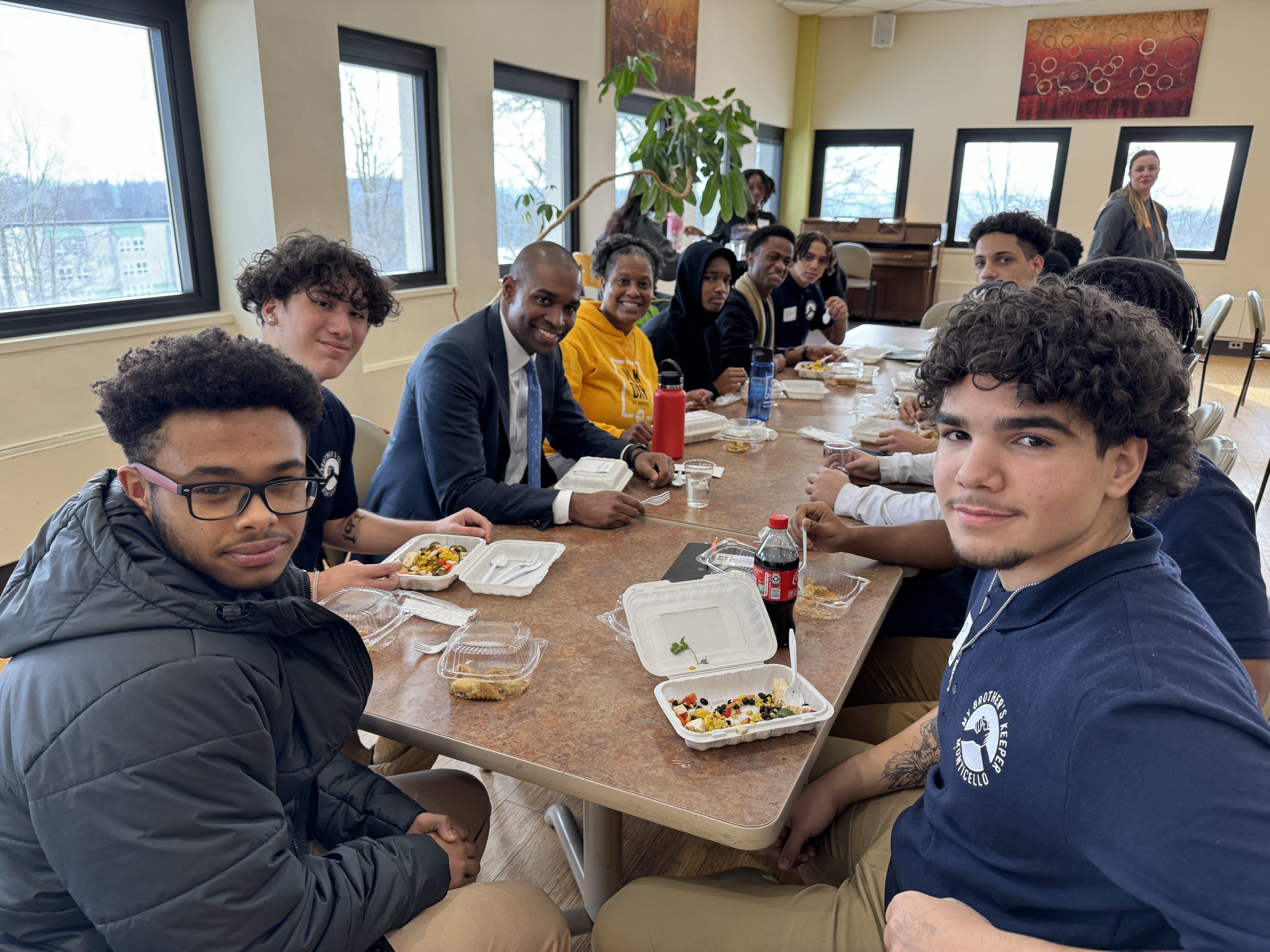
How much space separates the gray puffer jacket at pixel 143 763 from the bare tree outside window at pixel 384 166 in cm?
372

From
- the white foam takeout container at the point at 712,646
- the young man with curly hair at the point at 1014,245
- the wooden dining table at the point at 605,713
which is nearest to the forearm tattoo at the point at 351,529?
the wooden dining table at the point at 605,713

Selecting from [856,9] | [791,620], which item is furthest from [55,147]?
[856,9]

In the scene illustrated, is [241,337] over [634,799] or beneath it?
over

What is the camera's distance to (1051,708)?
0.85 m

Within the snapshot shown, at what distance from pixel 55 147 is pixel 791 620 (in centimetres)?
351

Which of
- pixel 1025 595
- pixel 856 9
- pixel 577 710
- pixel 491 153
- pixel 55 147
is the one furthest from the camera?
pixel 856 9

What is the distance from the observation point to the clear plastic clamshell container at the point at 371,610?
1457 mm

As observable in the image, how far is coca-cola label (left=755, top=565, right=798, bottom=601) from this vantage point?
140cm

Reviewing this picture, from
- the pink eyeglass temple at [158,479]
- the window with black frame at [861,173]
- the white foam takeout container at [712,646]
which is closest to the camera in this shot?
the pink eyeglass temple at [158,479]

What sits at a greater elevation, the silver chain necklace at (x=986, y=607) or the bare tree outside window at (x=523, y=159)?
the bare tree outside window at (x=523, y=159)

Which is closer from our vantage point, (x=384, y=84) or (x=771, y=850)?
(x=771, y=850)

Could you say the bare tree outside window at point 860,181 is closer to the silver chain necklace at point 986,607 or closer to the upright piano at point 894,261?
the upright piano at point 894,261

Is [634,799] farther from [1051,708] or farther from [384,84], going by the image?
[384,84]

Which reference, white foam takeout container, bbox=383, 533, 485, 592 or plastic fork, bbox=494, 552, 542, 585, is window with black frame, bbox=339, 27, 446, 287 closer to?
white foam takeout container, bbox=383, 533, 485, 592
